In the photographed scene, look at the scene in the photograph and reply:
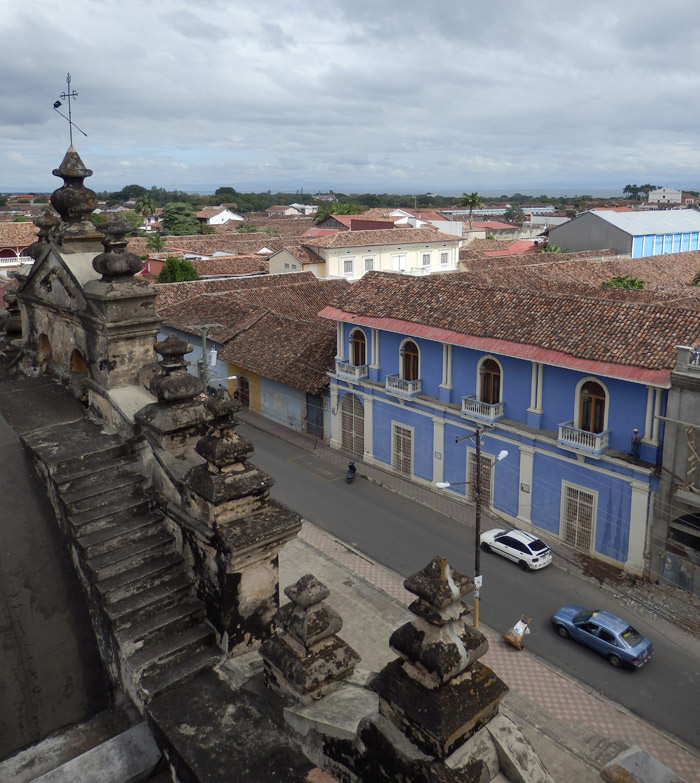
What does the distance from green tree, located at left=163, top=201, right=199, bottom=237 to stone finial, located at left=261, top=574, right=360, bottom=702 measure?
Answer: 95.3 m

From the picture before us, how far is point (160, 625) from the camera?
6.11 metres

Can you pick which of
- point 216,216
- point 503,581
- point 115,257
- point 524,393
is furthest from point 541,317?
point 216,216

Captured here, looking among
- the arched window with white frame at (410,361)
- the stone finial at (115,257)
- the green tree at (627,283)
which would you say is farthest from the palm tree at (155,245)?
the stone finial at (115,257)

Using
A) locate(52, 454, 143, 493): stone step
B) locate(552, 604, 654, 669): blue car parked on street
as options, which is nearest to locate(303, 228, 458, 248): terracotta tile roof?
locate(552, 604, 654, 669): blue car parked on street

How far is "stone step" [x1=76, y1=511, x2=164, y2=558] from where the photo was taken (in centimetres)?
645

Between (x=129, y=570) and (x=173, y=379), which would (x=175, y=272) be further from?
(x=129, y=570)

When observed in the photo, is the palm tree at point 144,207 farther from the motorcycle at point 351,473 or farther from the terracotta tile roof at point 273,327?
the motorcycle at point 351,473

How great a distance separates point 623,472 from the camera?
19312 millimetres

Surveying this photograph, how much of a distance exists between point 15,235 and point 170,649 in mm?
66234

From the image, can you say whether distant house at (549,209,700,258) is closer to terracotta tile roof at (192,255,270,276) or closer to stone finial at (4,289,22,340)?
terracotta tile roof at (192,255,270,276)

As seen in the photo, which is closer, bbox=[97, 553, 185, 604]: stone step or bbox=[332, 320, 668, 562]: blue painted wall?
bbox=[97, 553, 185, 604]: stone step

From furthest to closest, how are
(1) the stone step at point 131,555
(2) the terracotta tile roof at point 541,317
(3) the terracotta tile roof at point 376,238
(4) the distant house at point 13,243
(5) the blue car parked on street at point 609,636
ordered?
(4) the distant house at point 13,243 < (3) the terracotta tile roof at point 376,238 < (2) the terracotta tile roof at point 541,317 < (5) the blue car parked on street at point 609,636 < (1) the stone step at point 131,555

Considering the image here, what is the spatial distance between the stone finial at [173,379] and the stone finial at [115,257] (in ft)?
3.93

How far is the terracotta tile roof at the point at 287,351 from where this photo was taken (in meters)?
30.6
